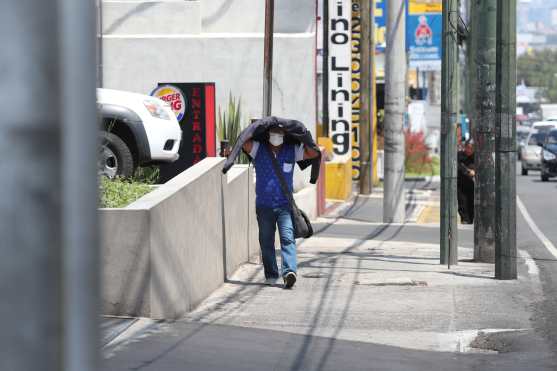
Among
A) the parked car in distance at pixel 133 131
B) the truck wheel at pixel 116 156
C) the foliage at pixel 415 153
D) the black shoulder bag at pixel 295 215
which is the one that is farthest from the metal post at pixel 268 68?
the foliage at pixel 415 153

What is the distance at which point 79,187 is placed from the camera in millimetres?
1687

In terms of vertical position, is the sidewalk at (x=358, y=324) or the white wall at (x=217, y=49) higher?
the white wall at (x=217, y=49)

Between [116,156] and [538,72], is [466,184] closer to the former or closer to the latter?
[116,156]

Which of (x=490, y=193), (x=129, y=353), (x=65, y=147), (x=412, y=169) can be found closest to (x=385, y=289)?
(x=490, y=193)

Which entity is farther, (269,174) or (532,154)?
(532,154)

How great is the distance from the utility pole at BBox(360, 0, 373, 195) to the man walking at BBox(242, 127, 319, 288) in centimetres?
1872

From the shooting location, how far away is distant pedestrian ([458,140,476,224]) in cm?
2066

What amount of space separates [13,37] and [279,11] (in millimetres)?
21958

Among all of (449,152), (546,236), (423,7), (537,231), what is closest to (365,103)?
(423,7)

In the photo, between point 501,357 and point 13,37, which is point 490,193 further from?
point 13,37

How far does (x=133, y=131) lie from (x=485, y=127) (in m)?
4.12

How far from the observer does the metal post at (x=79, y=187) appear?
1.66m

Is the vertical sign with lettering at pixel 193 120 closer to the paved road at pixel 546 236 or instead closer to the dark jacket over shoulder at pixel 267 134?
the dark jacket over shoulder at pixel 267 134

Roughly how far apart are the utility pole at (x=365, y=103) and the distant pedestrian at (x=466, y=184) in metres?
9.13
